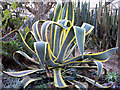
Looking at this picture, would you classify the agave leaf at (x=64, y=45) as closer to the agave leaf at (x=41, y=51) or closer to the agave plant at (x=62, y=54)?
the agave plant at (x=62, y=54)

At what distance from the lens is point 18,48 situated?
5.15 ft

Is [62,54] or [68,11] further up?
[68,11]

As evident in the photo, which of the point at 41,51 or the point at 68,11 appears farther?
the point at 68,11

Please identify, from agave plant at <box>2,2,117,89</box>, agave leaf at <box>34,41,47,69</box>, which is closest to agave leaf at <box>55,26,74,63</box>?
agave plant at <box>2,2,117,89</box>

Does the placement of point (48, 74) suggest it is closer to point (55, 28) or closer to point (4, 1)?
point (55, 28)

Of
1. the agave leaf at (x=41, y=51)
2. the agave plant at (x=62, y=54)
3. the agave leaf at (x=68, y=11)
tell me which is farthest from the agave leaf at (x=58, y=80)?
the agave leaf at (x=68, y=11)

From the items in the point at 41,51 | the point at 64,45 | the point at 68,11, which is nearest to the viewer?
the point at 41,51

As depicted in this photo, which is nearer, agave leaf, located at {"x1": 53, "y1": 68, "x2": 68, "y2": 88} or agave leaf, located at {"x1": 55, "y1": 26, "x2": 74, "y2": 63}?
agave leaf, located at {"x1": 53, "y1": 68, "x2": 68, "y2": 88}

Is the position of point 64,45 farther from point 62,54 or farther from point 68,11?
point 68,11

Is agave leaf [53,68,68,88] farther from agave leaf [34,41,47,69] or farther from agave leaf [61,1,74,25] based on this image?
agave leaf [61,1,74,25]

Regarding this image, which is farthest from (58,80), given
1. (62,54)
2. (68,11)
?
(68,11)

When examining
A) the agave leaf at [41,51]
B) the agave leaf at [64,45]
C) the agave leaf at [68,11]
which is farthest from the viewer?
the agave leaf at [68,11]

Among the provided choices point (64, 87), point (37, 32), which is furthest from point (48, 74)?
point (37, 32)

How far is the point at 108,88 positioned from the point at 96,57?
9.6 inches
